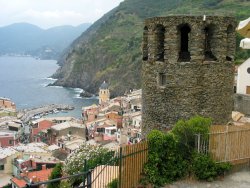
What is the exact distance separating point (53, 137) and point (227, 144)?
64386 mm

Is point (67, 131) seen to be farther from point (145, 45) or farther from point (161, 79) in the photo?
point (161, 79)

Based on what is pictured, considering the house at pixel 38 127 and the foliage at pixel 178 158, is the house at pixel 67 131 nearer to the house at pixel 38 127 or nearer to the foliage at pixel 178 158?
the house at pixel 38 127

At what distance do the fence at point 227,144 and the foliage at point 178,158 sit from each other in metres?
0.21

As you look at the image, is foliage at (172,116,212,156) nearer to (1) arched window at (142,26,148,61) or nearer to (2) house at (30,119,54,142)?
(1) arched window at (142,26,148,61)

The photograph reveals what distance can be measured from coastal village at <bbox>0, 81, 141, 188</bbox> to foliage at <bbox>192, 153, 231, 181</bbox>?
88.9 feet

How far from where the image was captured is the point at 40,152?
Result: 55.8m

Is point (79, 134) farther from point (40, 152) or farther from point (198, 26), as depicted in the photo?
point (198, 26)

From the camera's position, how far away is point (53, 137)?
74750 mm

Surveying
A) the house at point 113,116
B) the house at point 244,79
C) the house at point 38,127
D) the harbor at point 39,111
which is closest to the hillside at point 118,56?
the harbor at point 39,111

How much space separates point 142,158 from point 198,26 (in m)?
5.14

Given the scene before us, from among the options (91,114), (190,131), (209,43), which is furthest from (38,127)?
(190,131)

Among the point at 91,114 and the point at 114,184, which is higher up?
the point at 114,184

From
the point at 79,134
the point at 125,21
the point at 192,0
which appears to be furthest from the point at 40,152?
the point at 125,21

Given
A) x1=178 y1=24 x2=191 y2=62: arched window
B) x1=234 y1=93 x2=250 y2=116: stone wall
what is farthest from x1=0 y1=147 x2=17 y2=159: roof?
x1=178 y1=24 x2=191 y2=62: arched window
